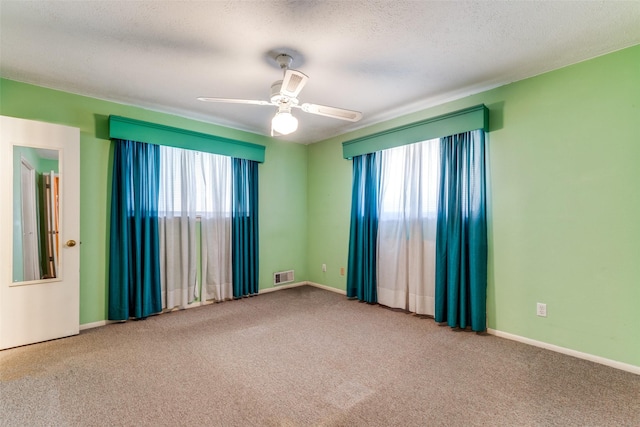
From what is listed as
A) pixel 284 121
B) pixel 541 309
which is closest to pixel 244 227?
pixel 284 121

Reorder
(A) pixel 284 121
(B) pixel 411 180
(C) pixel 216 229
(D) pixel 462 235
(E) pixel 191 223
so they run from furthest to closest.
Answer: (C) pixel 216 229, (E) pixel 191 223, (B) pixel 411 180, (D) pixel 462 235, (A) pixel 284 121

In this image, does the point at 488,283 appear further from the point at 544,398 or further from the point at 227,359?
the point at 227,359

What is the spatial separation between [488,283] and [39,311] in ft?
13.9

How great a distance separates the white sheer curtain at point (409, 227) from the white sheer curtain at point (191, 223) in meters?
2.14

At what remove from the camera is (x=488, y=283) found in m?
2.89

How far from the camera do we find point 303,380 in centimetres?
→ 208

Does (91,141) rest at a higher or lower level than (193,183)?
higher

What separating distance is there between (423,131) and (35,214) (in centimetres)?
398

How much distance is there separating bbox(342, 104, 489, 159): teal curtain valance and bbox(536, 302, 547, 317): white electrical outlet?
169cm

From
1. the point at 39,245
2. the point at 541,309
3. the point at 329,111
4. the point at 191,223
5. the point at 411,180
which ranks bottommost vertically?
the point at 541,309

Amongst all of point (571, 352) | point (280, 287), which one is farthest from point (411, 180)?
point (280, 287)

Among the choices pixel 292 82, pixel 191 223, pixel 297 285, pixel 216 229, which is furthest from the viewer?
pixel 297 285

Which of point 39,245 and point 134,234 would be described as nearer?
point 39,245

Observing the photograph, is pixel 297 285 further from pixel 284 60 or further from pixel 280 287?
pixel 284 60
